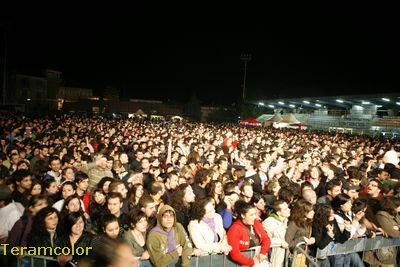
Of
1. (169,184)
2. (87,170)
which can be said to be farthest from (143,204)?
(87,170)

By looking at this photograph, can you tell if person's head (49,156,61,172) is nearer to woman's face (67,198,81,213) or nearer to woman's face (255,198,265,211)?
woman's face (67,198,81,213)

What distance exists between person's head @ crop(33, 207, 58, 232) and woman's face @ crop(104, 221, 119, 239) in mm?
663

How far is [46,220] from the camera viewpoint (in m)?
3.31

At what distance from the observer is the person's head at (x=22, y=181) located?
4.65 meters

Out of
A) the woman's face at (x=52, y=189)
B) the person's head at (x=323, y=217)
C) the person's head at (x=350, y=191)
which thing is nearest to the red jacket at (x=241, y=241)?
the person's head at (x=323, y=217)

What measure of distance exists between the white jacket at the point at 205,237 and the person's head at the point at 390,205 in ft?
8.28

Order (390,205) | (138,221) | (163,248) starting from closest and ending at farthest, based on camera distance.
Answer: (163,248) → (138,221) → (390,205)

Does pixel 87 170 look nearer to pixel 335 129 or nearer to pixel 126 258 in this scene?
pixel 126 258

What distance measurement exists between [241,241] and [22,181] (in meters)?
3.62

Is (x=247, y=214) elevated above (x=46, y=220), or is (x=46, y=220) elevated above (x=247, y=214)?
(x=247, y=214)

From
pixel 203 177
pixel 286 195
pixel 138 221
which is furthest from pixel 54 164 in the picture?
pixel 286 195

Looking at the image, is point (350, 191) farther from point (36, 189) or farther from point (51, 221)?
point (36, 189)

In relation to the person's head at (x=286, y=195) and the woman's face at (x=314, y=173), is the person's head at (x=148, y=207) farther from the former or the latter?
the woman's face at (x=314, y=173)

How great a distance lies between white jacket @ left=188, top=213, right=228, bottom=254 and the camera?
335 cm
